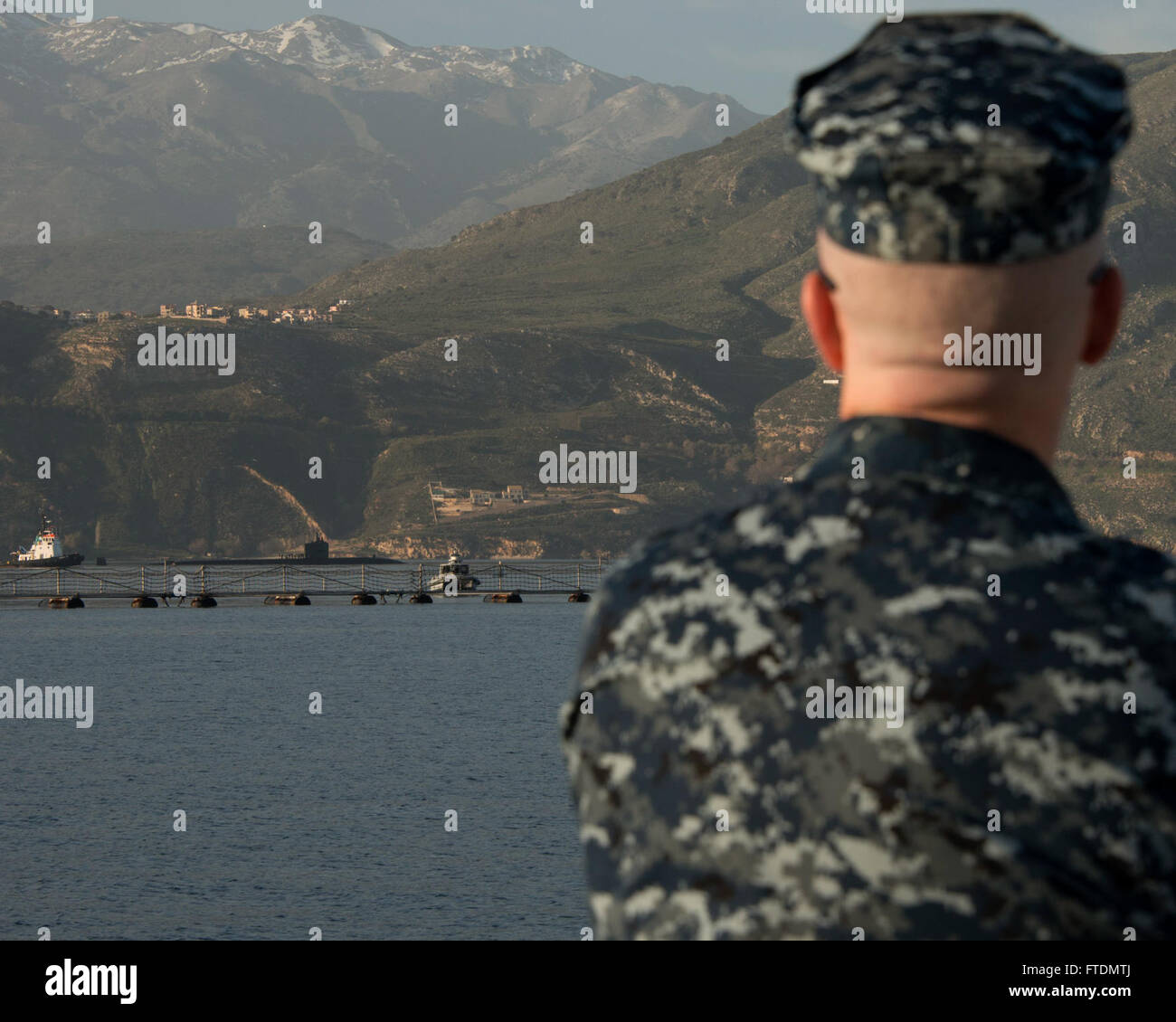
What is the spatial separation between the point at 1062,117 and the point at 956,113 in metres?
0.16

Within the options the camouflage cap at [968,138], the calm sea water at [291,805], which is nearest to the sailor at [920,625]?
the camouflage cap at [968,138]

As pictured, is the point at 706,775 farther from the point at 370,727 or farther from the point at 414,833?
the point at 370,727

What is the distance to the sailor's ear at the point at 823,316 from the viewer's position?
275 centimetres

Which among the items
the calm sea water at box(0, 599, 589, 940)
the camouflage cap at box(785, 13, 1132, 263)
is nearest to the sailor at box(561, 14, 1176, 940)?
the camouflage cap at box(785, 13, 1132, 263)

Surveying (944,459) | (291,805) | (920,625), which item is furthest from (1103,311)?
(291,805)

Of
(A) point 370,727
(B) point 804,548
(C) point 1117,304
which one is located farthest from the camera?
(A) point 370,727

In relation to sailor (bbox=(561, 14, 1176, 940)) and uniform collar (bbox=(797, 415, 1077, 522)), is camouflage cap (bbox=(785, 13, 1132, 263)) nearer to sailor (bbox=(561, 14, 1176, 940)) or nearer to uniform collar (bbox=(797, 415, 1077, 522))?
sailor (bbox=(561, 14, 1176, 940))

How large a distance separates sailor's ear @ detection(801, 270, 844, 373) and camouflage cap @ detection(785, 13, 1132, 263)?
17 cm

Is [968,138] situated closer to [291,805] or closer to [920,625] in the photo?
[920,625]

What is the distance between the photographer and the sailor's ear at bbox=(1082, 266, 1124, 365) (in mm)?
2676

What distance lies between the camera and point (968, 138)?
2.43 m

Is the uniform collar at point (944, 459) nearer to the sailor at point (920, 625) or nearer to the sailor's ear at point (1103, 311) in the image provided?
the sailor at point (920, 625)
